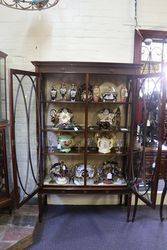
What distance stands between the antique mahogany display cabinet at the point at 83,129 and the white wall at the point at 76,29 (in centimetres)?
27

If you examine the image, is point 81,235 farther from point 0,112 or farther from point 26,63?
point 26,63

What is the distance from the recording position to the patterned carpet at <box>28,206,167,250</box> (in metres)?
2.36

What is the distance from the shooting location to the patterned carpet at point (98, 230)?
2357 millimetres

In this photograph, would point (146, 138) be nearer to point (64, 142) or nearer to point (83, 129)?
point (83, 129)

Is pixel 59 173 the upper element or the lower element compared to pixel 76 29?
lower

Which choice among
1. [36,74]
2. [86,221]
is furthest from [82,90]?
[86,221]

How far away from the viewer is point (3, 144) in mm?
2564

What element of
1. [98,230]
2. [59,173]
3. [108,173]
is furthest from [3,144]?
[98,230]

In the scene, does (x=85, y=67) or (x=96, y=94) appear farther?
(x=96, y=94)

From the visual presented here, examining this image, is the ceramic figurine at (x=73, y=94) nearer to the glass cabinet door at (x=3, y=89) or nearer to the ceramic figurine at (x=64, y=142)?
the ceramic figurine at (x=64, y=142)

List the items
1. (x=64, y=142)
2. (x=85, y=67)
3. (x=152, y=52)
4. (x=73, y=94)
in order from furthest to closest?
1. (x=152, y=52)
2. (x=64, y=142)
3. (x=73, y=94)
4. (x=85, y=67)

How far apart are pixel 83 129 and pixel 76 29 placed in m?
1.19

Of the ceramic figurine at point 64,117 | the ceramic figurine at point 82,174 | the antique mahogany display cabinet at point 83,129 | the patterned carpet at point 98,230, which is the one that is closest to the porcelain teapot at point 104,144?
the antique mahogany display cabinet at point 83,129

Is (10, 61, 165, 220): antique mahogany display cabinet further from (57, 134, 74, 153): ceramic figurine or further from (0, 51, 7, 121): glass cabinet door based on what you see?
(0, 51, 7, 121): glass cabinet door
